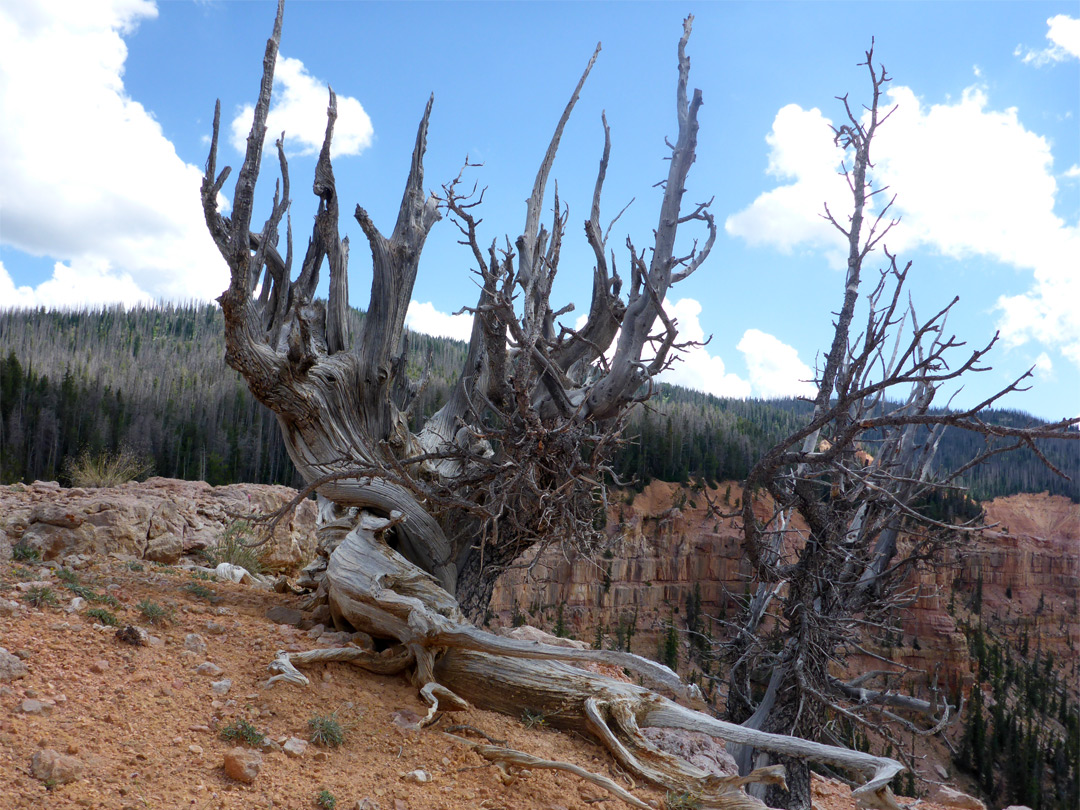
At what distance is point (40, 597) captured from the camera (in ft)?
13.7

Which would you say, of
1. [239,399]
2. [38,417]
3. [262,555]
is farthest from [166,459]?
[262,555]

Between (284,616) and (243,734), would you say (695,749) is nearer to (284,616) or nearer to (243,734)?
(284,616)

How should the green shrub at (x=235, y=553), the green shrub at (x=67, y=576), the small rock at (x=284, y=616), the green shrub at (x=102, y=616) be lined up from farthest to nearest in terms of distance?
the green shrub at (x=235, y=553) → the small rock at (x=284, y=616) → the green shrub at (x=67, y=576) → the green shrub at (x=102, y=616)

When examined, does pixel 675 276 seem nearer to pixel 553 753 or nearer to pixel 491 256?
pixel 491 256

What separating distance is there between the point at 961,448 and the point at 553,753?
68472 mm

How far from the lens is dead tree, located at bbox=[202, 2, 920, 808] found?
4156mm

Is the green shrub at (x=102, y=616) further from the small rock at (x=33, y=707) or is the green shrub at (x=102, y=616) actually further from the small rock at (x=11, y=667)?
the small rock at (x=33, y=707)

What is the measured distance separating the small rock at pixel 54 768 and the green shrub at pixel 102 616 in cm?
146

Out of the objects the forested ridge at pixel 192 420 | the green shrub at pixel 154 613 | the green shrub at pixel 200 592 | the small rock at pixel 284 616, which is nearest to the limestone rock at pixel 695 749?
the small rock at pixel 284 616

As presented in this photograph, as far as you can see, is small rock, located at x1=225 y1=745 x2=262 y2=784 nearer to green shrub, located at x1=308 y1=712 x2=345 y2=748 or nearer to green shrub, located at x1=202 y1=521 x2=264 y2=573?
green shrub, located at x1=308 y1=712 x2=345 y2=748

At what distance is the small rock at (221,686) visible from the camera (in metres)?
3.60

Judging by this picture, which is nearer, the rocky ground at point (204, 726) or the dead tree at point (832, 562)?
the rocky ground at point (204, 726)

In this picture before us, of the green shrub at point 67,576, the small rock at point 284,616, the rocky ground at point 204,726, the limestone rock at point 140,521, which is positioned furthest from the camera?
the limestone rock at point 140,521

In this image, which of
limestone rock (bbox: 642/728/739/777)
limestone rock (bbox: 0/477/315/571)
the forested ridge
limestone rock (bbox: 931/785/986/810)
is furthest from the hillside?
the forested ridge
